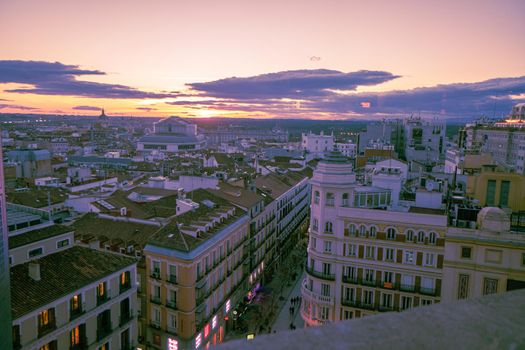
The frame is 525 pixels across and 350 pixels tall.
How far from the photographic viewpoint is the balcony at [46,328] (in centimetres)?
1958

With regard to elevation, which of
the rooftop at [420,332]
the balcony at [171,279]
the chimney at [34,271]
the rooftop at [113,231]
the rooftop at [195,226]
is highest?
the rooftop at [420,332]

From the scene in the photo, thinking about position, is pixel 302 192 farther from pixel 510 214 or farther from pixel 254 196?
pixel 510 214

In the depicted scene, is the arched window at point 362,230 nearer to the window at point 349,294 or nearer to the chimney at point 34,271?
the window at point 349,294

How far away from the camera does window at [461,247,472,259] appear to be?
88.9 feet

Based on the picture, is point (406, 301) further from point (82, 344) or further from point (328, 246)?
point (82, 344)

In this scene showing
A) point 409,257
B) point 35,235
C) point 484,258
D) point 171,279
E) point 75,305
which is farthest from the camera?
point 409,257

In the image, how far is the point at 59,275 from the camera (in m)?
22.2

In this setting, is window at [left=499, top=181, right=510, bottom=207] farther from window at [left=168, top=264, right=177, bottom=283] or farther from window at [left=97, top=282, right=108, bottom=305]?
window at [left=97, top=282, right=108, bottom=305]

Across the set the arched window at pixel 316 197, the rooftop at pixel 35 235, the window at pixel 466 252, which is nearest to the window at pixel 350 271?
the arched window at pixel 316 197

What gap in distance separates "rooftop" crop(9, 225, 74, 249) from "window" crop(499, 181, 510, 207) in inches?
1245

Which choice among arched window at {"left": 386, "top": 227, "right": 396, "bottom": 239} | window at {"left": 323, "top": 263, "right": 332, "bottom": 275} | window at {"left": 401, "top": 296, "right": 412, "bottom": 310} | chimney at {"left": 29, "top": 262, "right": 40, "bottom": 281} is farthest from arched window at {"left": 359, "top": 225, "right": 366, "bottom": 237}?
chimney at {"left": 29, "top": 262, "right": 40, "bottom": 281}

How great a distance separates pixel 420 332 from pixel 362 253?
3021 centimetres

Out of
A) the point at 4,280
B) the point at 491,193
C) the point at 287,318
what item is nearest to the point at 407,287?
the point at 491,193

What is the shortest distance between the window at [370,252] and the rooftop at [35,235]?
2068 centimetres
